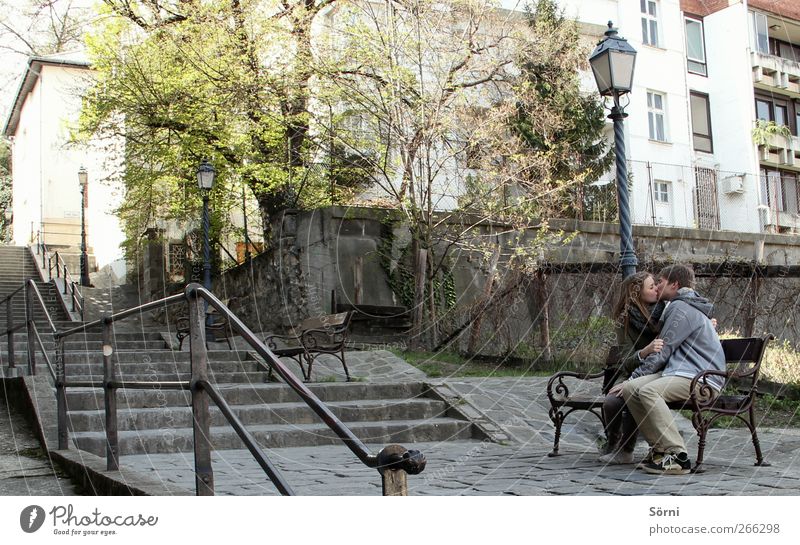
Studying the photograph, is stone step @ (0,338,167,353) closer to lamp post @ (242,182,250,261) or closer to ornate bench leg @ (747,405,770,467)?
lamp post @ (242,182,250,261)

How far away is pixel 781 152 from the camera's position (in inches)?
198

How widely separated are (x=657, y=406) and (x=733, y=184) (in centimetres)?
384

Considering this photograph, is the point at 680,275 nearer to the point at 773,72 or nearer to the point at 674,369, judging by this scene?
the point at 674,369

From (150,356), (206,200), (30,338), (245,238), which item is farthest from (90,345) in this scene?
(245,238)

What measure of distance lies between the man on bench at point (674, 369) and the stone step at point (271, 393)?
84.4 inches

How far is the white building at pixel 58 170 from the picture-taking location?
5.04m

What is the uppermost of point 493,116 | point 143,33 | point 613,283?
point 143,33

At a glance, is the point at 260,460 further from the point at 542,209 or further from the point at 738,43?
the point at 542,209

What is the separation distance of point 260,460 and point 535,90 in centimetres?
577

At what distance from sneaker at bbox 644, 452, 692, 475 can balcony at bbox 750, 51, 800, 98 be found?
215 cm

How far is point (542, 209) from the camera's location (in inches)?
284

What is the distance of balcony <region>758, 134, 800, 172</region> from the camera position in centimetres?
480
